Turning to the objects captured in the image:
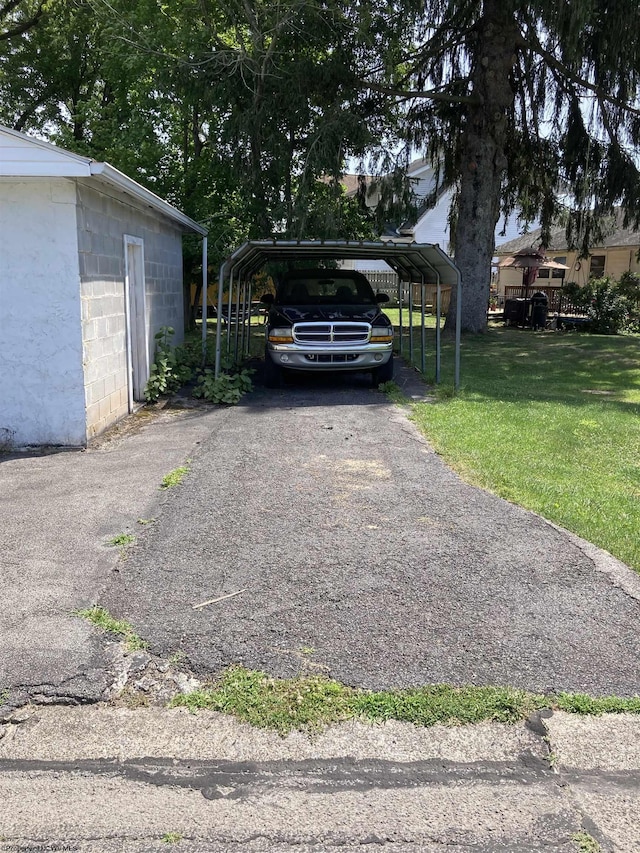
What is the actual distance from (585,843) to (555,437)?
597cm

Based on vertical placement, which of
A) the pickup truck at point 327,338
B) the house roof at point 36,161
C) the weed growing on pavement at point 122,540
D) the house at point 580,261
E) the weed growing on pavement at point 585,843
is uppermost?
the house at point 580,261

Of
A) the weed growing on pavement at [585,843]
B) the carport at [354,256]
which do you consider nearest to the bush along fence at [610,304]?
the carport at [354,256]

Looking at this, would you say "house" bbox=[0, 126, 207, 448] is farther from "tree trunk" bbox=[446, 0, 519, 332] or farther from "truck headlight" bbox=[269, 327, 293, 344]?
"tree trunk" bbox=[446, 0, 519, 332]

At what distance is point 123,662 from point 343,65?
1485 centimetres

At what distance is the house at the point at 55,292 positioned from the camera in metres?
7.12

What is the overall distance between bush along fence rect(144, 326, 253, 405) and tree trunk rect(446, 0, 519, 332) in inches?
330

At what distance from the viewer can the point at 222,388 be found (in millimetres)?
10500

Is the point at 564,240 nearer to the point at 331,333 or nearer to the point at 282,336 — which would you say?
the point at 331,333

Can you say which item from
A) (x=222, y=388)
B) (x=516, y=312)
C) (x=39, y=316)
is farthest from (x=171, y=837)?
(x=516, y=312)

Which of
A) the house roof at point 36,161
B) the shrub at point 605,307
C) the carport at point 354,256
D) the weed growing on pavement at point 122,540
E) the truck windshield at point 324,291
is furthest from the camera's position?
the shrub at point 605,307

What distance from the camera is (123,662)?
3.55 meters

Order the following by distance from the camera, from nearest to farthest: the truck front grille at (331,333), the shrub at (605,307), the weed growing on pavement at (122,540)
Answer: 1. the weed growing on pavement at (122,540)
2. the truck front grille at (331,333)
3. the shrub at (605,307)

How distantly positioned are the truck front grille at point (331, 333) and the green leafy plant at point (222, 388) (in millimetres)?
1106

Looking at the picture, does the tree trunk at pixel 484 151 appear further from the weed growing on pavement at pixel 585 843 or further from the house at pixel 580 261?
the weed growing on pavement at pixel 585 843
